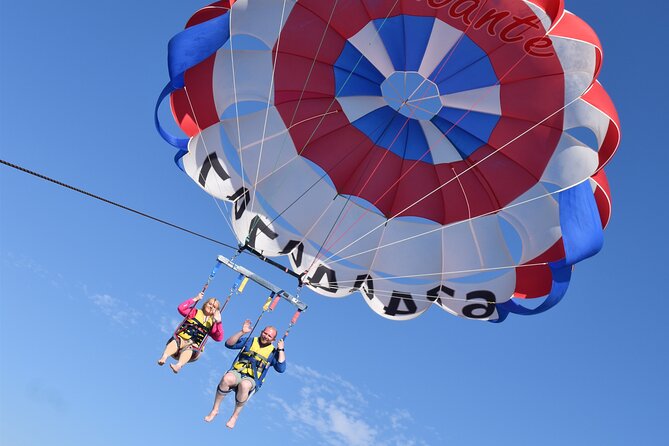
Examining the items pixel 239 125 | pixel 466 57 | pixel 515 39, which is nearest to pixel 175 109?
pixel 239 125

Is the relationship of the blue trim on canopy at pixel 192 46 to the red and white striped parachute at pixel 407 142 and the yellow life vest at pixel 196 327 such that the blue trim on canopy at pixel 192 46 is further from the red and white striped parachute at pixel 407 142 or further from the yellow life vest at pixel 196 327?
the yellow life vest at pixel 196 327

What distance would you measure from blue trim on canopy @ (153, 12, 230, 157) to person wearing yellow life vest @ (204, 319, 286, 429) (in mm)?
3328

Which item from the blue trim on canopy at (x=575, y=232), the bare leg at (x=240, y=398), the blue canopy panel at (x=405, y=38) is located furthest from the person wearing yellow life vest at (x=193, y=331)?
the blue trim on canopy at (x=575, y=232)

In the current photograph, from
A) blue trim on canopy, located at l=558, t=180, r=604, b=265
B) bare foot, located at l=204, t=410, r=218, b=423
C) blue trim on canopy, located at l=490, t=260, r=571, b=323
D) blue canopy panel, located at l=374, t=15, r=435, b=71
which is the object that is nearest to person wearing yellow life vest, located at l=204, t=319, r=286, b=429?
bare foot, located at l=204, t=410, r=218, b=423

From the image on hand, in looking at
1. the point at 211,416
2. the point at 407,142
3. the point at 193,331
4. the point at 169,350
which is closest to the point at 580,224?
the point at 407,142

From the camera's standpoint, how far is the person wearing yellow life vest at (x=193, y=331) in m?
8.13

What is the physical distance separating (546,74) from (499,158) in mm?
1450

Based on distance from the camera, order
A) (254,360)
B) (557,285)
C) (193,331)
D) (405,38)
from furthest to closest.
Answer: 1. (405,38)
2. (557,285)
3. (254,360)
4. (193,331)

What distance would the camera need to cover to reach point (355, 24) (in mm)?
8969

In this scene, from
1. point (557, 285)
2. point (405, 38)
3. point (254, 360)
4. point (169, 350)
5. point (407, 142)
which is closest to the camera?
point (169, 350)

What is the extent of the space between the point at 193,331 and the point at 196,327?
6 centimetres

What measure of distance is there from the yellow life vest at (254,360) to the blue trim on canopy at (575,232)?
3798mm

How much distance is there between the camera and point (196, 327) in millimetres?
8406

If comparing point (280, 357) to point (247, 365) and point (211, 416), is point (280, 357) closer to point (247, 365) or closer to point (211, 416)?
point (247, 365)
